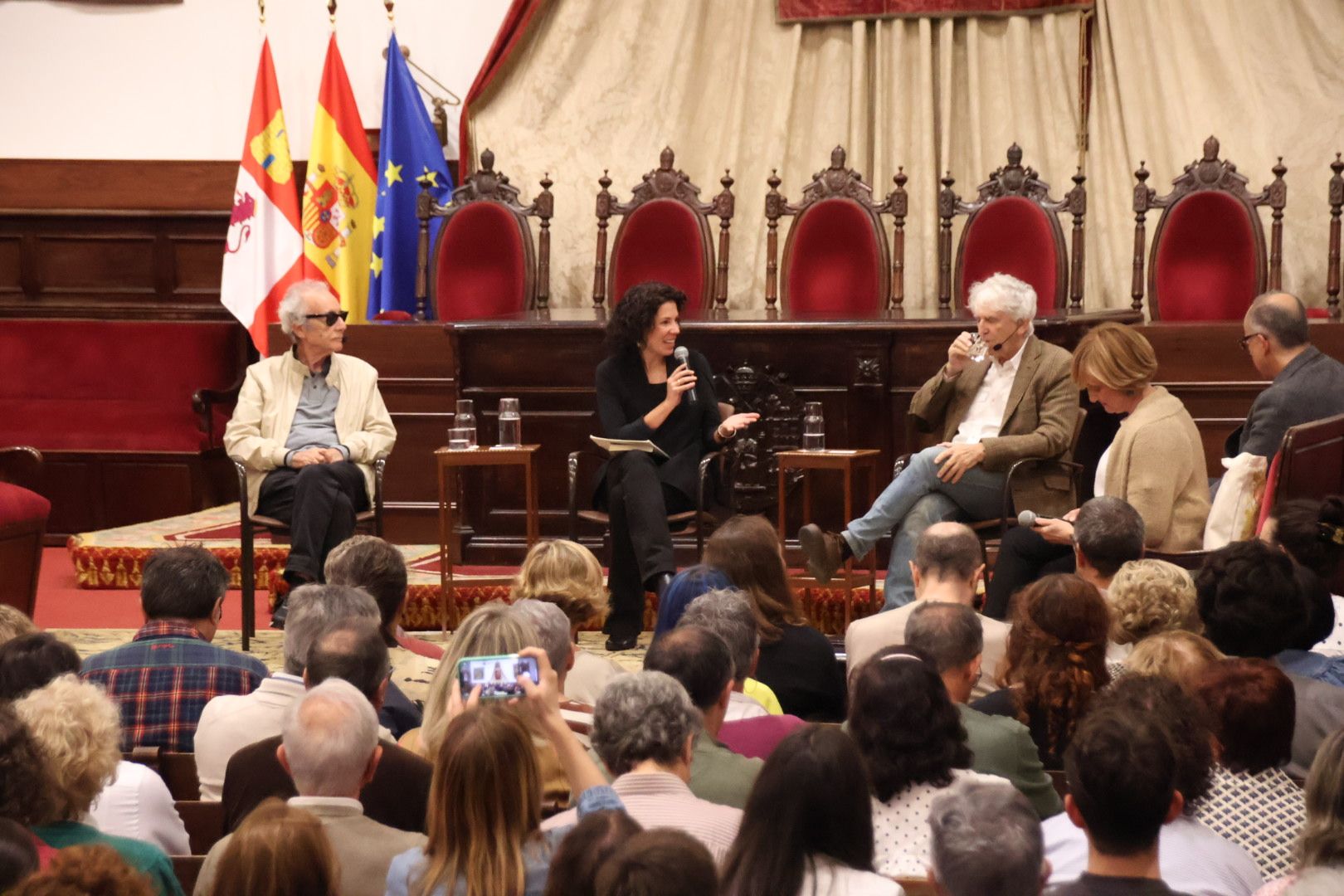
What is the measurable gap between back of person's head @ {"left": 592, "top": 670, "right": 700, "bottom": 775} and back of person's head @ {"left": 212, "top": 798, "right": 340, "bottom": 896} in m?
0.57

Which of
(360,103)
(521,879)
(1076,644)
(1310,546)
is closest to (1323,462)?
(1310,546)

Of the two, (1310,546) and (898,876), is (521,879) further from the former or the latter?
(1310,546)

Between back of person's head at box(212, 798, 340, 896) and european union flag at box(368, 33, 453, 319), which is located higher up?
european union flag at box(368, 33, 453, 319)

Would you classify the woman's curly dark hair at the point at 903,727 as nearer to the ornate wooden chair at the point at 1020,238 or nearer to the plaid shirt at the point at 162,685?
the plaid shirt at the point at 162,685

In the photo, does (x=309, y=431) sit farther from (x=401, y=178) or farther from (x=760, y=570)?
(x=401, y=178)

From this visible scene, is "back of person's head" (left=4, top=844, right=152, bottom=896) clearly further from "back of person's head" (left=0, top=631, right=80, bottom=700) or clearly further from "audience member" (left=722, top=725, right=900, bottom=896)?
"back of person's head" (left=0, top=631, right=80, bottom=700)

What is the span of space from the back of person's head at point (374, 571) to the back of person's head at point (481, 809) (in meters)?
1.52

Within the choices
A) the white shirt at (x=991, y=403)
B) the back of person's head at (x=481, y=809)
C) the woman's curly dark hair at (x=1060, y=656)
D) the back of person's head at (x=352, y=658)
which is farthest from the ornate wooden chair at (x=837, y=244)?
the back of person's head at (x=481, y=809)

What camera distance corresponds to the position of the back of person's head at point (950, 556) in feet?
11.6

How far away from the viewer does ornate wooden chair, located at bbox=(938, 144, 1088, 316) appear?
684 cm

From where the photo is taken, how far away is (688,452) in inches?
207

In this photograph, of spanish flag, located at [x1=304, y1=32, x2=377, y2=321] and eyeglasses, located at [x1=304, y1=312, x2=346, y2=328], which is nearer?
eyeglasses, located at [x1=304, y1=312, x2=346, y2=328]

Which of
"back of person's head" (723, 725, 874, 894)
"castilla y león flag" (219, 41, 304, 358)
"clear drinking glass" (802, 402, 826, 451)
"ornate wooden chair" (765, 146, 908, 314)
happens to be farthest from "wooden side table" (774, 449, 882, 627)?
"castilla y león flag" (219, 41, 304, 358)

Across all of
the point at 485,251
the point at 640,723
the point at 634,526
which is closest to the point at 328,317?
the point at 634,526
